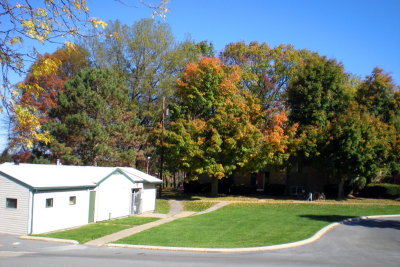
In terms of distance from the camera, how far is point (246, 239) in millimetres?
17828

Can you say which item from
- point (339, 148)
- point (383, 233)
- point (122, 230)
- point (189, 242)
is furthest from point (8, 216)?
point (339, 148)

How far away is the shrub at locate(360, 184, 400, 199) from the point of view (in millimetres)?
39156

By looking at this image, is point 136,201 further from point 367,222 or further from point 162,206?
point 367,222

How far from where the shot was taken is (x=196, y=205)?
33.8 metres

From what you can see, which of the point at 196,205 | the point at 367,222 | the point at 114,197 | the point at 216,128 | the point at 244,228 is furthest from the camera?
the point at 216,128

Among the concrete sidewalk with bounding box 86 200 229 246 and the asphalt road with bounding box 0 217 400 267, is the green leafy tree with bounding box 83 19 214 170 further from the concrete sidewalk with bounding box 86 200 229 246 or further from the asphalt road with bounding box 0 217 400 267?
the asphalt road with bounding box 0 217 400 267

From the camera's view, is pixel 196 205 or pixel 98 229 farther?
pixel 196 205

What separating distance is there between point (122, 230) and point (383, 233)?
44.0 feet

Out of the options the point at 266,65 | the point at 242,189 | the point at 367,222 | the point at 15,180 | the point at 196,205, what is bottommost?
the point at 196,205

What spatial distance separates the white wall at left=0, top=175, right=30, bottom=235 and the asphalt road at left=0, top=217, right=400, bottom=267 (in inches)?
42.3

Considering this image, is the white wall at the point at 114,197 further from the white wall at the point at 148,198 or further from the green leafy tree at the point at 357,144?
the green leafy tree at the point at 357,144

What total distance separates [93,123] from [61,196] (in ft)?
47.3

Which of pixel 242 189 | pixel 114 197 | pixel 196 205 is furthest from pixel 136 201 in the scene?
pixel 242 189

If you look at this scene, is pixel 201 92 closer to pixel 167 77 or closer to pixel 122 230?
pixel 167 77
